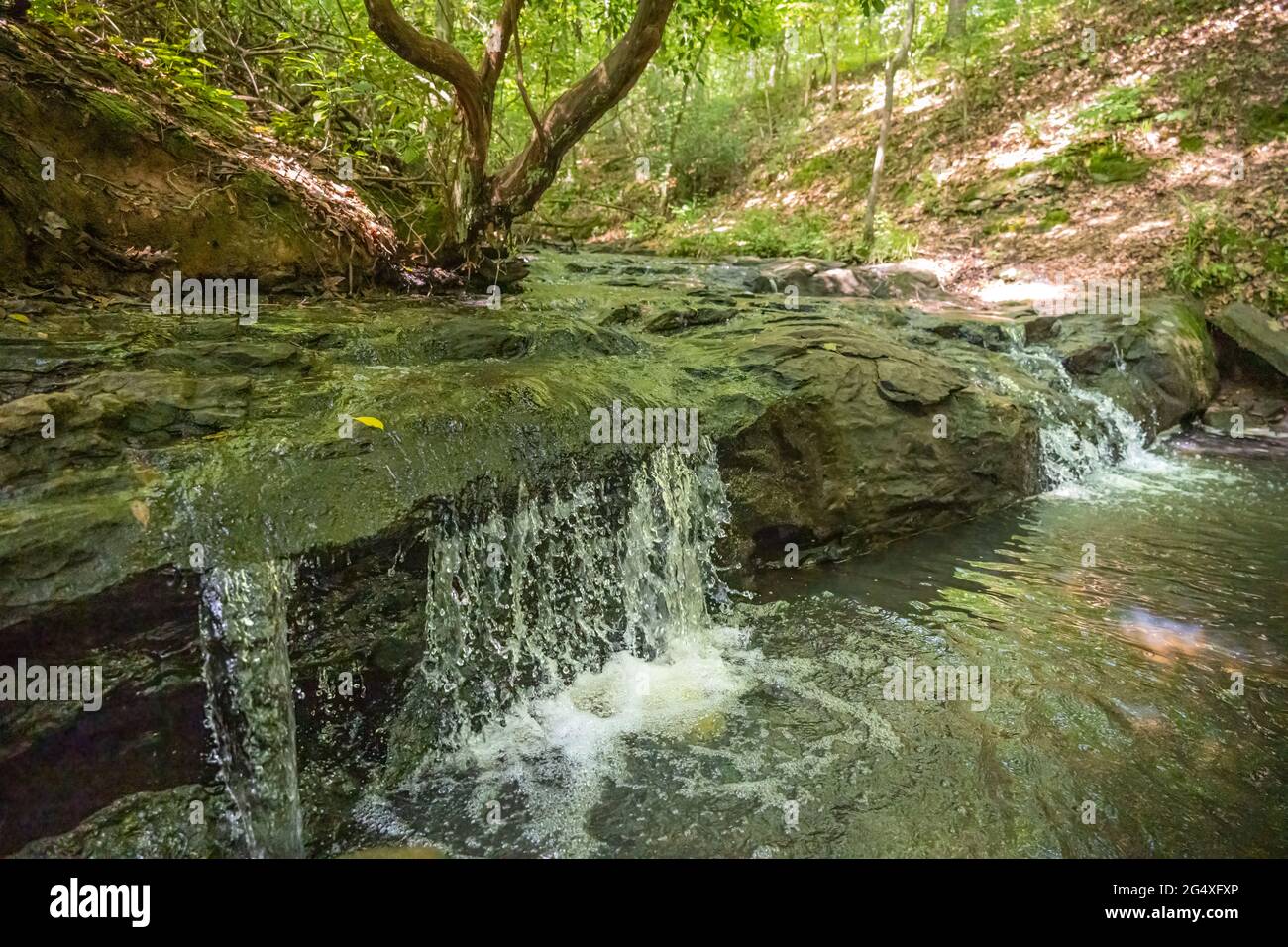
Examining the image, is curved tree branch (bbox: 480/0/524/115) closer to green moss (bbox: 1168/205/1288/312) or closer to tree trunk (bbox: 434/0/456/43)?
tree trunk (bbox: 434/0/456/43)

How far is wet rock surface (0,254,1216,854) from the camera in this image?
2.73 m

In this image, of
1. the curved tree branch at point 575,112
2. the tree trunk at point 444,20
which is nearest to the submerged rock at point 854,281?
the curved tree branch at point 575,112

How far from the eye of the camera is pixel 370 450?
3.60 metres

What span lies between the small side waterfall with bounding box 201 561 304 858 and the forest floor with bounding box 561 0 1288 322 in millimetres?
10229

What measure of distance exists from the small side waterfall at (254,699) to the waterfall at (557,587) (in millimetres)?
513

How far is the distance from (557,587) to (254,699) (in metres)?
1.62

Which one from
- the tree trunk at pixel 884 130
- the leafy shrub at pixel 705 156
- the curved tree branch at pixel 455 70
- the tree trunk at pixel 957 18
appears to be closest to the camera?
the curved tree branch at pixel 455 70

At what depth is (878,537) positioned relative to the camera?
574cm

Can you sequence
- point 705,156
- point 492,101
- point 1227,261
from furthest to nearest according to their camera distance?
point 705,156 → point 1227,261 → point 492,101

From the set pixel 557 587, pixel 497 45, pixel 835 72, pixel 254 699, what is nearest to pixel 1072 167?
pixel 835 72

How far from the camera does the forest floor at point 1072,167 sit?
996 cm

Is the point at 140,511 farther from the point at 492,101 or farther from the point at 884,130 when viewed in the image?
the point at 884,130

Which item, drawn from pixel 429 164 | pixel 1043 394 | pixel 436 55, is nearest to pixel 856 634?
pixel 1043 394

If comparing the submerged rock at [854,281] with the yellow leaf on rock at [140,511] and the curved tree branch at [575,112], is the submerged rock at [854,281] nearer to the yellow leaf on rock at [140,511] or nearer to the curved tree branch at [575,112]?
the curved tree branch at [575,112]
